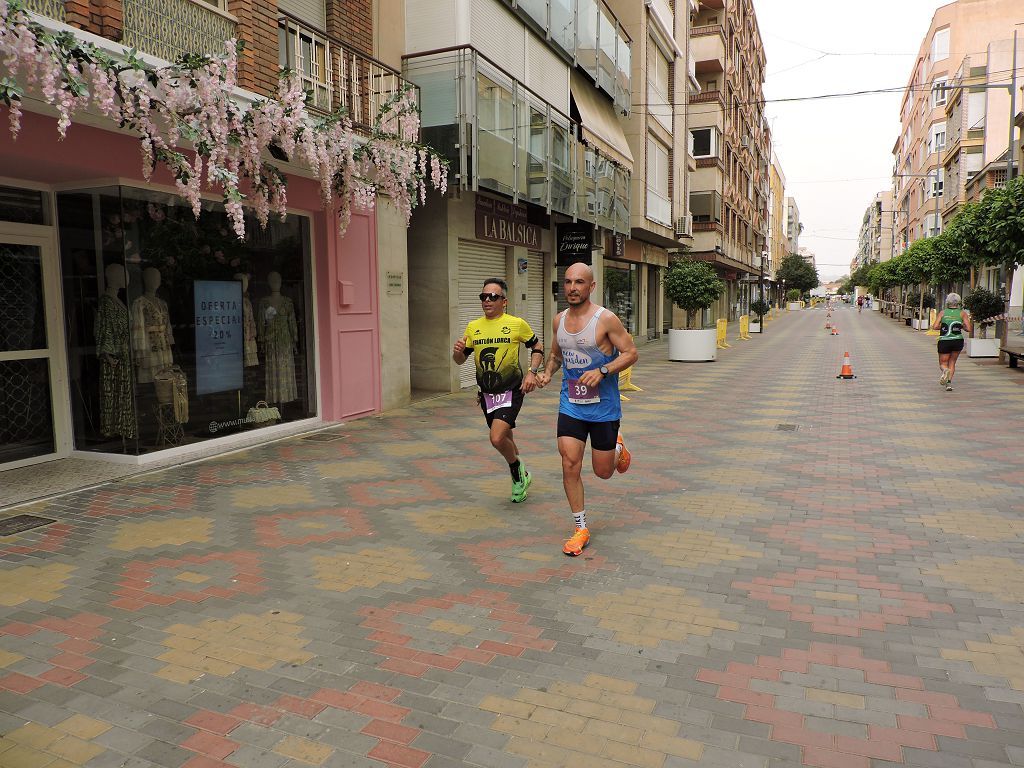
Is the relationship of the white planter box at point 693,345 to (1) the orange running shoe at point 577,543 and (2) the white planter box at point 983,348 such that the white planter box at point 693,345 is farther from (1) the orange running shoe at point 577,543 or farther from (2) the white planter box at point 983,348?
(1) the orange running shoe at point 577,543

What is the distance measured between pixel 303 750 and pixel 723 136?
40756 millimetres

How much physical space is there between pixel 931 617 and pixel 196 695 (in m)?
3.68

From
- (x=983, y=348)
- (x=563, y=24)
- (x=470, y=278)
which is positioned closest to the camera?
(x=470, y=278)

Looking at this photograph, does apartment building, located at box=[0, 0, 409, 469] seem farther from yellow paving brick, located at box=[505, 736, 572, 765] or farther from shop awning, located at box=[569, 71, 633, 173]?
shop awning, located at box=[569, 71, 633, 173]

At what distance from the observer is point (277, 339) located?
967 cm

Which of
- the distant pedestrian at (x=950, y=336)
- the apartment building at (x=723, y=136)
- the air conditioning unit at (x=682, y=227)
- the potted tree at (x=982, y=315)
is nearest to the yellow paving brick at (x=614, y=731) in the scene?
the distant pedestrian at (x=950, y=336)

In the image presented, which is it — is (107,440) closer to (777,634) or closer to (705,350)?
(777,634)

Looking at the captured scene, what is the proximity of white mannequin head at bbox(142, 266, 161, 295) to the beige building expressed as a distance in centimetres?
1645

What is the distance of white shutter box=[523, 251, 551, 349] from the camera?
17875 mm

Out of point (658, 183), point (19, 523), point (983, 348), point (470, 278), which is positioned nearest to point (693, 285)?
point (658, 183)

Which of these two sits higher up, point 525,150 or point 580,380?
point 525,150

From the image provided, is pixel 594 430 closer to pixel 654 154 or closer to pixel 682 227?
pixel 654 154

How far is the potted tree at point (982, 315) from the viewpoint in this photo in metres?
20.3

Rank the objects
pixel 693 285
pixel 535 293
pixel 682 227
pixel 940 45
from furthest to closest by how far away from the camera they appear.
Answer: pixel 940 45 → pixel 682 227 → pixel 693 285 → pixel 535 293
